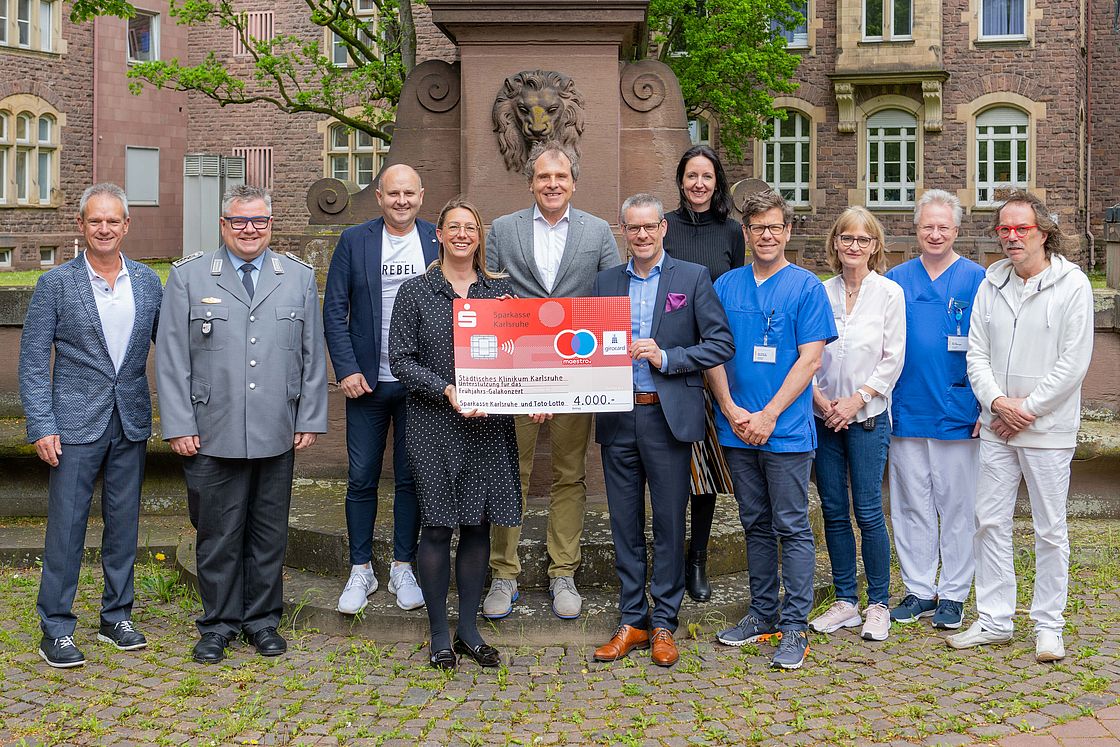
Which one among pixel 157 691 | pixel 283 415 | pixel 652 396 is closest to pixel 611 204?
pixel 652 396

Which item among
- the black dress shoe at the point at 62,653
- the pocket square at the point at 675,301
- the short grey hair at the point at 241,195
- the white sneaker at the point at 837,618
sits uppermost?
the short grey hair at the point at 241,195

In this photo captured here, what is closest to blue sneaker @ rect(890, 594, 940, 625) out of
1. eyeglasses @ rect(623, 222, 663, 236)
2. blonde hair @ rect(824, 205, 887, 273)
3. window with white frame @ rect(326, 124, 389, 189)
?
blonde hair @ rect(824, 205, 887, 273)

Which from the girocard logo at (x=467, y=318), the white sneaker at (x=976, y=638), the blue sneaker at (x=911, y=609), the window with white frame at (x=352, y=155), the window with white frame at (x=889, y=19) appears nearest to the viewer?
the girocard logo at (x=467, y=318)

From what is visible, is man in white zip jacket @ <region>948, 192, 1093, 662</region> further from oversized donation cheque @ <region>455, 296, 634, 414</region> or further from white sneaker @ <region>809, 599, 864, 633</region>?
oversized donation cheque @ <region>455, 296, 634, 414</region>

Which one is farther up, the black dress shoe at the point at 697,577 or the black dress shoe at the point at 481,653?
the black dress shoe at the point at 697,577

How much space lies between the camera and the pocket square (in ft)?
16.3

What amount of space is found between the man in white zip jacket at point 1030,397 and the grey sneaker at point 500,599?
6.52ft

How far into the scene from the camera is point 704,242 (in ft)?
18.5

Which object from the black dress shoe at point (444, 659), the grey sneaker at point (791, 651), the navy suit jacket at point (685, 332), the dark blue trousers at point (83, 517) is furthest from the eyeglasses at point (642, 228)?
the dark blue trousers at point (83, 517)

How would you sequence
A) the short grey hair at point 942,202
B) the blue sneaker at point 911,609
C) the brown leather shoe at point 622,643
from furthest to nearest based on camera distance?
1. the blue sneaker at point 911,609
2. the short grey hair at point 942,202
3. the brown leather shoe at point 622,643

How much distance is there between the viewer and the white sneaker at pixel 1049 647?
16.6 ft

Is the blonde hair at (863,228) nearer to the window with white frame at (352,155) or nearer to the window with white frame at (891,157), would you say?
the window with white frame at (891,157)

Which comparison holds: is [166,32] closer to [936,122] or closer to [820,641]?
[936,122]

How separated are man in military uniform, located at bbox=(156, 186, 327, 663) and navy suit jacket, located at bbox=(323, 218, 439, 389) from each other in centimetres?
14
